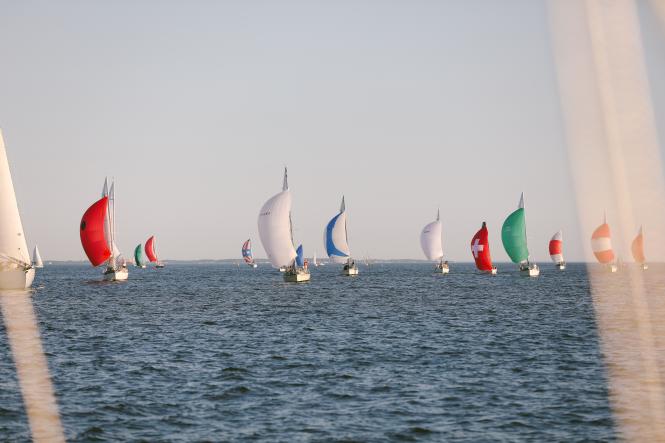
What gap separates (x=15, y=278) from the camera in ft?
224

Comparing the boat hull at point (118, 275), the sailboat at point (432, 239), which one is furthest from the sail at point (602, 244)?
the boat hull at point (118, 275)

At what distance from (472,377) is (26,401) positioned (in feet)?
49.0

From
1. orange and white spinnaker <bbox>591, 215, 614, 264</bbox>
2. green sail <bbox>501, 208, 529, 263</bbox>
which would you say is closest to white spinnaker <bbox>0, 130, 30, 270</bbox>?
green sail <bbox>501, 208, 529, 263</bbox>

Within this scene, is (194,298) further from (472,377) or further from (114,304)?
(472,377)

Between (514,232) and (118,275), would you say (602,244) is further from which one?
(118,275)

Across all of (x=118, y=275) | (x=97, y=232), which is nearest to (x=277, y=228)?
(x=97, y=232)

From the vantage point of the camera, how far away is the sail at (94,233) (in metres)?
81.8

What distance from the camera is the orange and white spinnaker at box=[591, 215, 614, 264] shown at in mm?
134250

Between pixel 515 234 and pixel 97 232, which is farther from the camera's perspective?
pixel 515 234

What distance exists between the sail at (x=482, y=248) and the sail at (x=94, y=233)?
4937cm

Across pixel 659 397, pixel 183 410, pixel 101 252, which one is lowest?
pixel 659 397

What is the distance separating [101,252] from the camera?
272ft

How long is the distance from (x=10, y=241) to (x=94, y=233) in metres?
18.3

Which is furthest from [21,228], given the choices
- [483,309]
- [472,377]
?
[472,377]
